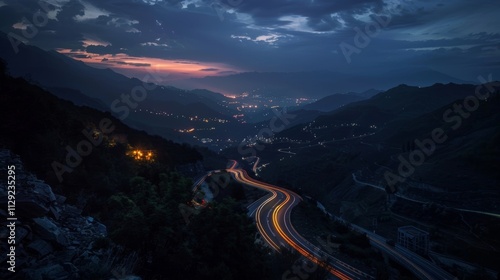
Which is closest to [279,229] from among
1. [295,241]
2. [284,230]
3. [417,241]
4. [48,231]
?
[284,230]

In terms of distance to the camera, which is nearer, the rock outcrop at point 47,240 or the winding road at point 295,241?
the rock outcrop at point 47,240

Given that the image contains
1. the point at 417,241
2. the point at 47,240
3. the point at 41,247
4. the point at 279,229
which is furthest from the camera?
the point at 417,241

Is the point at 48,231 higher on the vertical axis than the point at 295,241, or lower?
higher

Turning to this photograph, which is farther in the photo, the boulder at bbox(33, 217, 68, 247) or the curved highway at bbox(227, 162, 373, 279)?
the curved highway at bbox(227, 162, 373, 279)

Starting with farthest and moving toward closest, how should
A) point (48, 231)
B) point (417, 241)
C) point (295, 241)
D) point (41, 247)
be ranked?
point (417, 241) < point (295, 241) < point (48, 231) < point (41, 247)

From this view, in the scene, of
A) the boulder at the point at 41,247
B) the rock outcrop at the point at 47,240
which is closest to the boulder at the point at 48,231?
the rock outcrop at the point at 47,240

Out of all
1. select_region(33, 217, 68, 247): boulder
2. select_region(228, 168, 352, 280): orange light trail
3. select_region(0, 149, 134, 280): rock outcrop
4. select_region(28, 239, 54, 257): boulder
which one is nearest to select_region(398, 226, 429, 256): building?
select_region(228, 168, 352, 280): orange light trail

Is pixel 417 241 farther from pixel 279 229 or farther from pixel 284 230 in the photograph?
pixel 279 229

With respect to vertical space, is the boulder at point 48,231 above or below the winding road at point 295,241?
above

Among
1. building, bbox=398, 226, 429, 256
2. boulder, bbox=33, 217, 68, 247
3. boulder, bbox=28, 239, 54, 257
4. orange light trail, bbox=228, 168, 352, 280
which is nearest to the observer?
boulder, bbox=28, 239, 54, 257

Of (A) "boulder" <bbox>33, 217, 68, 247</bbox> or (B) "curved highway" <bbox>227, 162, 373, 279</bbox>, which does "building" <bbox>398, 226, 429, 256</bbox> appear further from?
(A) "boulder" <bbox>33, 217, 68, 247</bbox>

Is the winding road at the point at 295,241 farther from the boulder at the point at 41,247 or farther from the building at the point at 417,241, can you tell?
the boulder at the point at 41,247

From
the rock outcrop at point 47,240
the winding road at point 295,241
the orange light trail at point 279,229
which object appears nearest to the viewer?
the rock outcrop at point 47,240

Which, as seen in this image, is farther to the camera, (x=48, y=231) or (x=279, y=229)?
(x=279, y=229)
